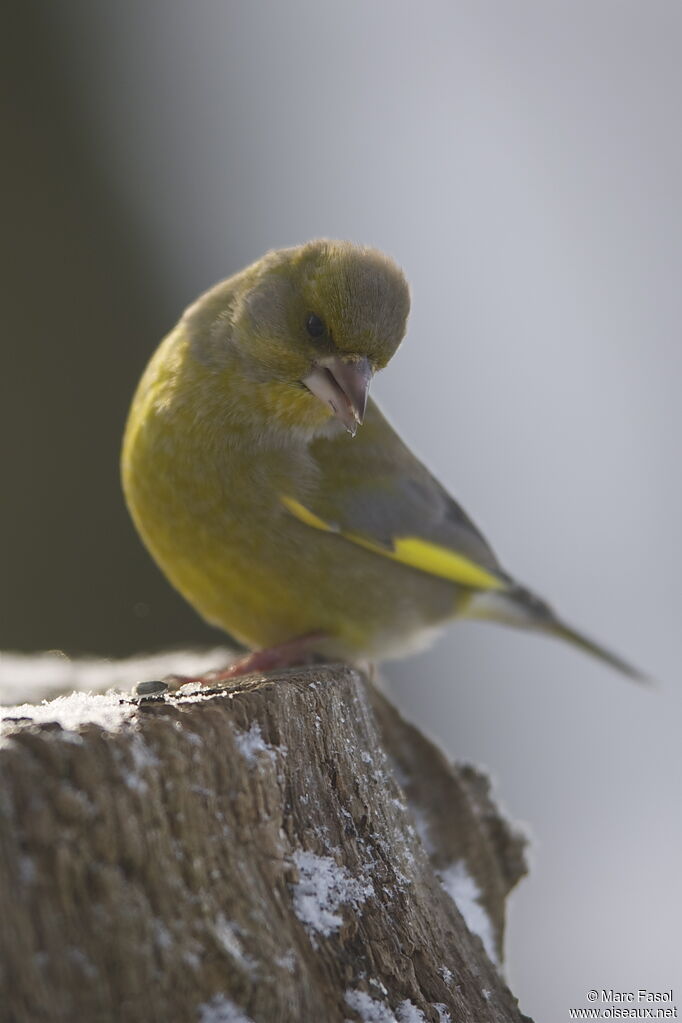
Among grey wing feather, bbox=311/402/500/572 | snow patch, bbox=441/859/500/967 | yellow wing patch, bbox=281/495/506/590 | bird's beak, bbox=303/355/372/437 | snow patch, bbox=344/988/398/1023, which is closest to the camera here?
snow patch, bbox=344/988/398/1023

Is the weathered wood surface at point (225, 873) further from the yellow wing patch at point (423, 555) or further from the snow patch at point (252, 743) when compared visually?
the yellow wing patch at point (423, 555)

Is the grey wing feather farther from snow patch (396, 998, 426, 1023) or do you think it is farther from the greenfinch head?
snow patch (396, 998, 426, 1023)

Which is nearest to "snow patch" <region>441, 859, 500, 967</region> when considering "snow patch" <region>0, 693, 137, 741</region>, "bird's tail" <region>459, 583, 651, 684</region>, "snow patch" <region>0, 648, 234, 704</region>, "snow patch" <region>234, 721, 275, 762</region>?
"snow patch" <region>234, 721, 275, 762</region>

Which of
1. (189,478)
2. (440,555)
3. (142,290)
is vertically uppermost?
(142,290)

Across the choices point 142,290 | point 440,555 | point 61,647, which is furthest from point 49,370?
point 440,555

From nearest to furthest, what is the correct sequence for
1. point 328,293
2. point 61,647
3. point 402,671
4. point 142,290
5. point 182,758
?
point 182,758, point 328,293, point 61,647, point 142,290, point 402,671

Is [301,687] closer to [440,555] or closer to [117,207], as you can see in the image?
[440,555]

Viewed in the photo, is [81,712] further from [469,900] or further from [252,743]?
[469,900]
